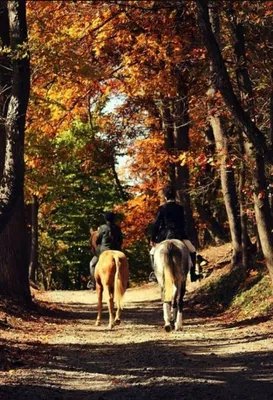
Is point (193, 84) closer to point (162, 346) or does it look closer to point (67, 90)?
point (67, 90)

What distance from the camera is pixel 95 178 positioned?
5462 centimetres

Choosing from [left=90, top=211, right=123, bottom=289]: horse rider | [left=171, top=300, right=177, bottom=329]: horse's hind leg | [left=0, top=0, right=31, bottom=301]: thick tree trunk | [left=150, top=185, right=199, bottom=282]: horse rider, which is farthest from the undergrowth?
[left=0, top=0, right=31, bottom=301]: thick tree trunk

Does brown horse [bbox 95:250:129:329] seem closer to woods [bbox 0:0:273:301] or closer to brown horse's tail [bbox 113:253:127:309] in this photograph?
brown horse's tail [bbox 113:253:127:309]

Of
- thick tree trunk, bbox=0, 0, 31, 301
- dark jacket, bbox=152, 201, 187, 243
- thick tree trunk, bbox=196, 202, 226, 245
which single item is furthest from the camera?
thick tree trunk, bbox=196, 202, 226, 245

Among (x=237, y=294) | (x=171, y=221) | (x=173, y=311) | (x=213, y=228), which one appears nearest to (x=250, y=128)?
(x=171, y=221)

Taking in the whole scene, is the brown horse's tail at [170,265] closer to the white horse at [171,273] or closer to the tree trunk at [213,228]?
the white horse at [171,273]

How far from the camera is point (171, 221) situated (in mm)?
15664

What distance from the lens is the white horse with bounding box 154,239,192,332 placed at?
49.2 feet

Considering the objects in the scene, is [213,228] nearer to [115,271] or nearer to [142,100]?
[142,100]

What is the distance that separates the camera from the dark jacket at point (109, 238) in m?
17.4

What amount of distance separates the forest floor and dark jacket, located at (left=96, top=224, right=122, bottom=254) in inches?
69.1

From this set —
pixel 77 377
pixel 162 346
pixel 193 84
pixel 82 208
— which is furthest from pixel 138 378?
pixel 82 208

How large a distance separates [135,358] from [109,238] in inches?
250

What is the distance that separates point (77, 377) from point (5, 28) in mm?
10389
